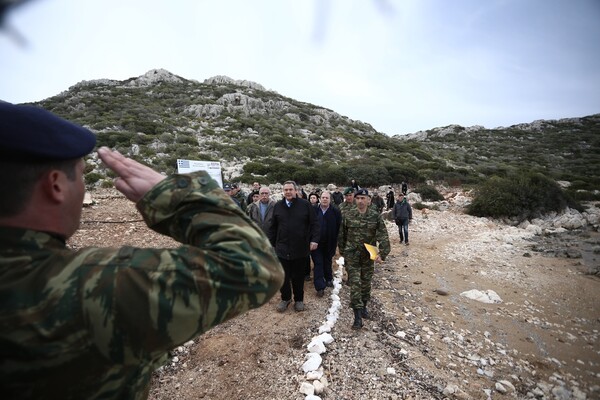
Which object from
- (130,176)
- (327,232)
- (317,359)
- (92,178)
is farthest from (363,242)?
(92,178)

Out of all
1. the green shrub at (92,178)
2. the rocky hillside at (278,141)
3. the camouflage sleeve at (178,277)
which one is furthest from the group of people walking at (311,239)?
the rocky hillside at (278,141)

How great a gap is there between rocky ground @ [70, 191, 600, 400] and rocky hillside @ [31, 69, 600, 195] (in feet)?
40.4

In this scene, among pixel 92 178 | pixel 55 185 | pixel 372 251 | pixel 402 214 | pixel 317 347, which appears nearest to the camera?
pixel 55 185

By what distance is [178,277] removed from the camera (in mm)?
712

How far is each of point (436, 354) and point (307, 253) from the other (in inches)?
84.9

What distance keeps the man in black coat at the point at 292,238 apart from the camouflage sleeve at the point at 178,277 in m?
3.95

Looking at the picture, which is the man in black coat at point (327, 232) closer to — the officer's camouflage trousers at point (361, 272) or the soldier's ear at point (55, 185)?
the officer's camouflage trousers at point (361, 272)

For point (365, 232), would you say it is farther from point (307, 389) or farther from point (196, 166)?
point (196, 166)

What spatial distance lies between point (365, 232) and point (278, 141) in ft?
80.5

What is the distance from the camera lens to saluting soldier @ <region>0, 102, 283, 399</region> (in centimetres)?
64

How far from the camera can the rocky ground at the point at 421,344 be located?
312 centimetres

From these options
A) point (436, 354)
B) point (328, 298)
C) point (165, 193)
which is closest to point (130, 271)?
point (165, 193)

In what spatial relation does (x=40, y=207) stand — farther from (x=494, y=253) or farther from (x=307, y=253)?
(x=494, y=253)

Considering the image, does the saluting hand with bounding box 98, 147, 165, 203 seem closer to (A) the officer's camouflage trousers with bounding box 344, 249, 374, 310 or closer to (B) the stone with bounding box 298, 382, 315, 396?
(B) the stone with bounding box 298, 382, 315, 396
